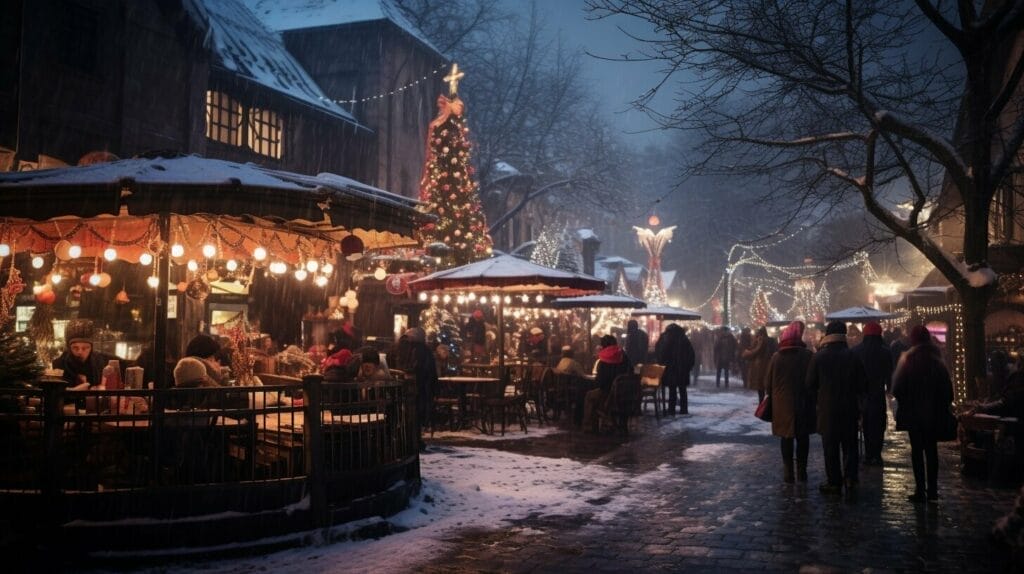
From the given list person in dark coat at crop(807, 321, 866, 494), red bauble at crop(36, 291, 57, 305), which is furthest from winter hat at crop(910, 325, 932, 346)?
red bauble at crop(36, 291, 57, 305)

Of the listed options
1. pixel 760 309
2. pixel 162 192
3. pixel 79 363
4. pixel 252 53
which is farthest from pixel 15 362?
pixel 760 309

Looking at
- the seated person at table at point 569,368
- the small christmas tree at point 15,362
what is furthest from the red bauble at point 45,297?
the seated person at table at point 569,368

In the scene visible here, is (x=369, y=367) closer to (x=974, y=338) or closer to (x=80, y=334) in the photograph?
(x=80, y=334)

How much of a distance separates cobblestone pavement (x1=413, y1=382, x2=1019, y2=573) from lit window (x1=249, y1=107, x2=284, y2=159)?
15322mm

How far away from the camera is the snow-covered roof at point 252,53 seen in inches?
853

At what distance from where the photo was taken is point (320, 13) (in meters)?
30.5

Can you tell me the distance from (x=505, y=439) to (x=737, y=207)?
59.2 metres

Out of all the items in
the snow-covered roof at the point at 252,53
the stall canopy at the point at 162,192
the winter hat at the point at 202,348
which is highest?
the snow-covered roof at the point at 252,53

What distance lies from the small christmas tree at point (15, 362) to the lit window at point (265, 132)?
1534cm

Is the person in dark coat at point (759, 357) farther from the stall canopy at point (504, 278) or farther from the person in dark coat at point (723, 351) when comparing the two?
the person in dark coat at point (723, 351)

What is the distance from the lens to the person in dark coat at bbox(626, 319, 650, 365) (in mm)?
25406

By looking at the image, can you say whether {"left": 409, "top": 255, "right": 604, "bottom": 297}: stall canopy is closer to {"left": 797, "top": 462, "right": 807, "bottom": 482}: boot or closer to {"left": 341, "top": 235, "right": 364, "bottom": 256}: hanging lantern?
{"left": 341, "top": 235, "right": 364, "bottom": 256}: hanging lantern

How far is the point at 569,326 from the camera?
3634cm

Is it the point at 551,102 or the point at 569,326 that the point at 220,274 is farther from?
the point at 551,102
